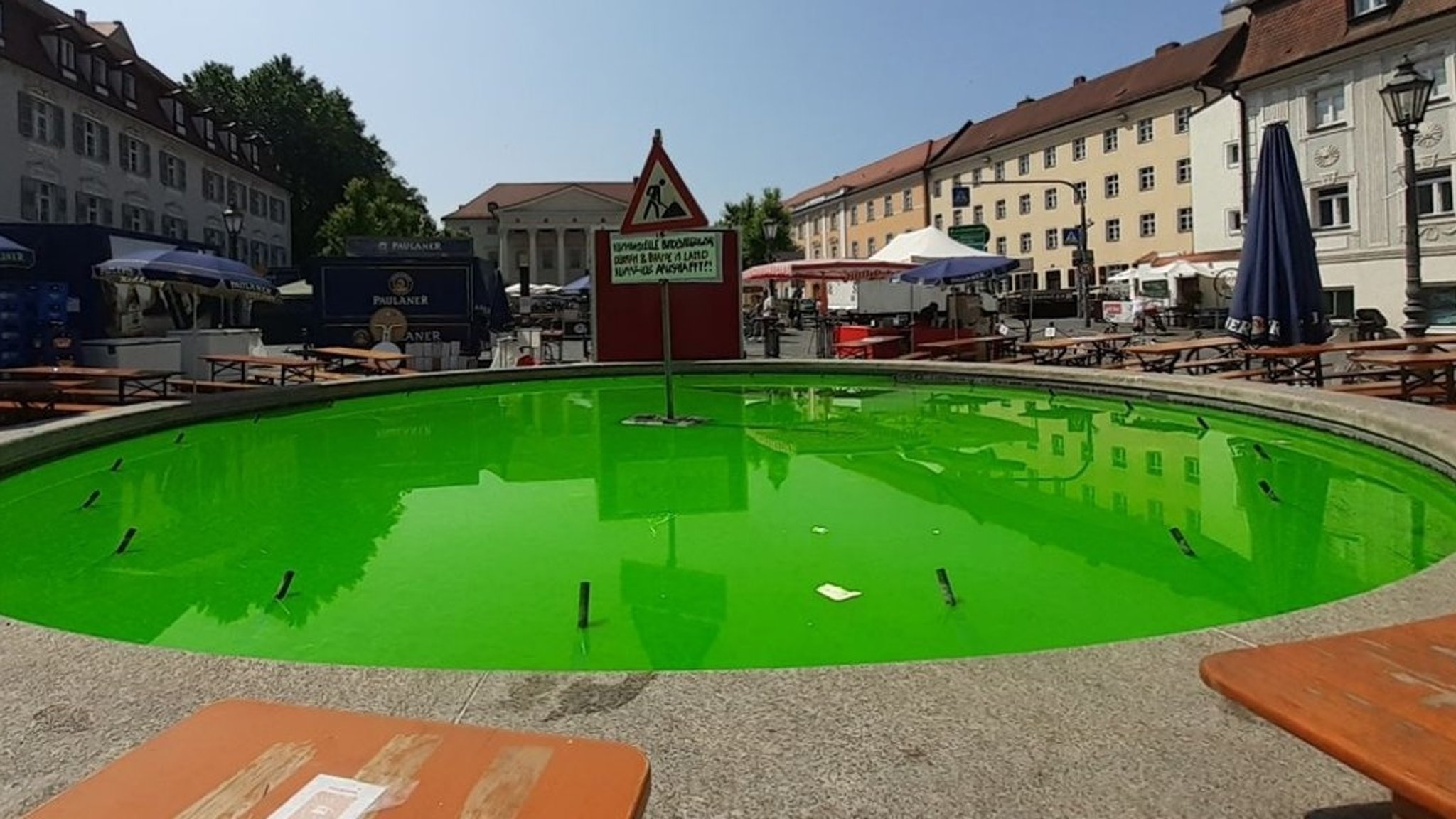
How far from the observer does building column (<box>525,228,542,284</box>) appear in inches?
3590

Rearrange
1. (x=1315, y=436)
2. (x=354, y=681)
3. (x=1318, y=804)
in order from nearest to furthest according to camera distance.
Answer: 1. (x=1318, y=804)
2. (x=354, y=681)
3. (x=1315, y=436)

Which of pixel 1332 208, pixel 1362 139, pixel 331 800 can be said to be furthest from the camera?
pixel 1332 208

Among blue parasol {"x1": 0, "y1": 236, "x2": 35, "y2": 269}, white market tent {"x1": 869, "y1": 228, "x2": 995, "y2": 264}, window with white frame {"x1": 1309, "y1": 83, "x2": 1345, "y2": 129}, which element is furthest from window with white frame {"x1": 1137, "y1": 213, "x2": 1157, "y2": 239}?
blue parasol {"x1": 0, "y1": 236, "x2": 35, "y2": 269}

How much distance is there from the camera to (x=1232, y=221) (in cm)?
3641

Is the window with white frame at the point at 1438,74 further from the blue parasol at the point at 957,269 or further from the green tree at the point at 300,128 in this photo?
the green tree at the point at 300,128

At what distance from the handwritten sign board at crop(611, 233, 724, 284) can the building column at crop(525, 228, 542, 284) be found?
81.8 m

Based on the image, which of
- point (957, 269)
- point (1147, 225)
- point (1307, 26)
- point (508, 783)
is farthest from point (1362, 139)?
point (508, 783)

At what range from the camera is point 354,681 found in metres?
2.98

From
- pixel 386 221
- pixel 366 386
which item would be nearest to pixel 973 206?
pixel 386 221

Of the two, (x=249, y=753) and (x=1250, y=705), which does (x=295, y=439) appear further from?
(x=1250, y=705)

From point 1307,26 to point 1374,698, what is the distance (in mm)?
34794

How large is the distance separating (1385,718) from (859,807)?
109 centimetres

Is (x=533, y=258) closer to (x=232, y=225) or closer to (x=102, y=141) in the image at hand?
(x=102, y=141)

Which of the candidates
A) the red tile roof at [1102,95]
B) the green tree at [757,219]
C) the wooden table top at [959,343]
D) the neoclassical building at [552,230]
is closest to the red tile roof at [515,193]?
the neoclassical building at [552,230]
